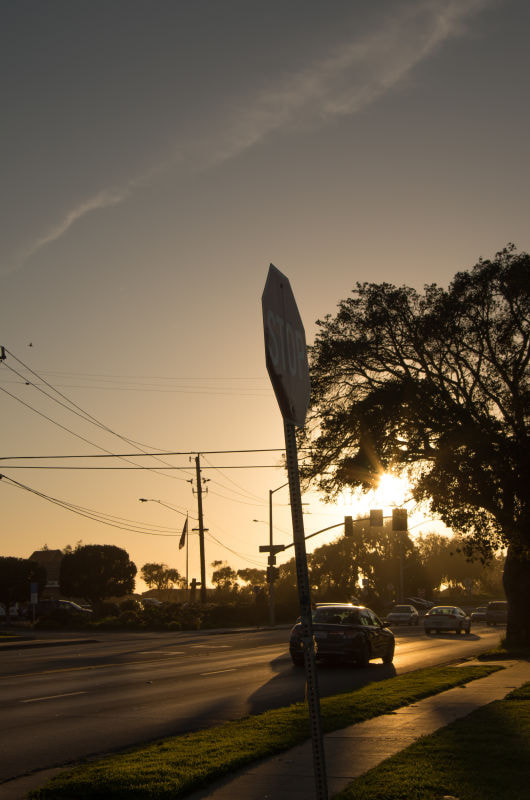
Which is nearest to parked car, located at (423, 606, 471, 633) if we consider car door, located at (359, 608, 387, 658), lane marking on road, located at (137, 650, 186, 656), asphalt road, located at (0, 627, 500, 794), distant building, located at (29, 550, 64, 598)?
asphalt road, located at (0, 627, 500, 794)

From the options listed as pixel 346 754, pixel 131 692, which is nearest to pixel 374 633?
pixel 131 692

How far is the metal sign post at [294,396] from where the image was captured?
3.65 m

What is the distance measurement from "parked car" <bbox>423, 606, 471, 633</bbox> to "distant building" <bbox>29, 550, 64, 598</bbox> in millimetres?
88556

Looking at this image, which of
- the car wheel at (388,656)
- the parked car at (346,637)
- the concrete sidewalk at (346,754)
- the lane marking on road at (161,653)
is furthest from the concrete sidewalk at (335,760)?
the lane marking on road at (161,653)

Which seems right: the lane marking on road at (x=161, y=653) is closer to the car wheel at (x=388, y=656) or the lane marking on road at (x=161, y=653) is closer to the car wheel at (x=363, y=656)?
the car wheel at (x=388, y=656)

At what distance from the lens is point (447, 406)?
24844 mm

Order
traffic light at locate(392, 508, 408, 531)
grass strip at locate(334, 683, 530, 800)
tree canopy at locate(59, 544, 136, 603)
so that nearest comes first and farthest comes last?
grass strip at locate(334, 683, 530, 800), traffic light at locate(392, 508, 408, 531), tree canopy at locate(59, 544, 136, 603)

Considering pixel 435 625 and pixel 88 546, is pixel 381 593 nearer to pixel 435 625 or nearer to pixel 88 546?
pixel 88 546

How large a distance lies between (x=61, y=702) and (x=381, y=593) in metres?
101

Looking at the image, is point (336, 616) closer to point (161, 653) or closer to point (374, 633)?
point (374, 633)

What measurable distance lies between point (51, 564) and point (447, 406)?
117427mm

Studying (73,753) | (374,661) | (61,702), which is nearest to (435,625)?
(374,661)

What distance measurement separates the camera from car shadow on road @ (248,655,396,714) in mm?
14367

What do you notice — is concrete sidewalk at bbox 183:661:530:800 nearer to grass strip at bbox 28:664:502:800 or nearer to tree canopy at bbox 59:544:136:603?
grass strip at bbox 28:664:502:800
